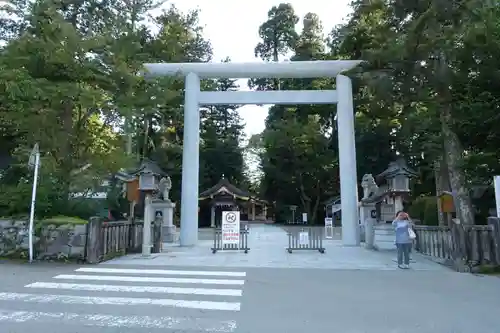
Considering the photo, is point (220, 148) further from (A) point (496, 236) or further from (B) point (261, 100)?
(A) point (496, 236)

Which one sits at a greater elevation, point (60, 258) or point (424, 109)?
point (424, 109)

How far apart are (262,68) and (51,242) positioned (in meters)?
10.8

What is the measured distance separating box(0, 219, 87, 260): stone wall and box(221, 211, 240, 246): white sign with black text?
15.9 ft

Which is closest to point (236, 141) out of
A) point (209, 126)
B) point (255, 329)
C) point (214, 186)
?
point (209, 126)

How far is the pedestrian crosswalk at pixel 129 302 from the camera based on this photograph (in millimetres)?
4730

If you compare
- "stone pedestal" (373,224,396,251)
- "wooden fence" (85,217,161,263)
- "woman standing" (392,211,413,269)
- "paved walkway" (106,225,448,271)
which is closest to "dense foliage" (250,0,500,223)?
"woman standing" (392,211,413,269)

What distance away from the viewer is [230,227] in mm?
13758

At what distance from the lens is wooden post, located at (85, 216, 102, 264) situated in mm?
10217

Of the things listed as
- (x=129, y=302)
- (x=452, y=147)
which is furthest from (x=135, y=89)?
(x=452, y=147)

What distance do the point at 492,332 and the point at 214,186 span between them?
Answer: 3684 centimetres

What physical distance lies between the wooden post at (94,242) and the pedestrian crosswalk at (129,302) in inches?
69.6

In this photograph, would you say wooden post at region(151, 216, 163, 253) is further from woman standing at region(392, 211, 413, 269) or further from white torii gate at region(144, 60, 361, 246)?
woman standing at region(392, 211, 413, 269)

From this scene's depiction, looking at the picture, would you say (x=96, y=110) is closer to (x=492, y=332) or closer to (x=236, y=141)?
(x=492, y=332)

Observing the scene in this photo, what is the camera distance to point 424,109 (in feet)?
43.8
